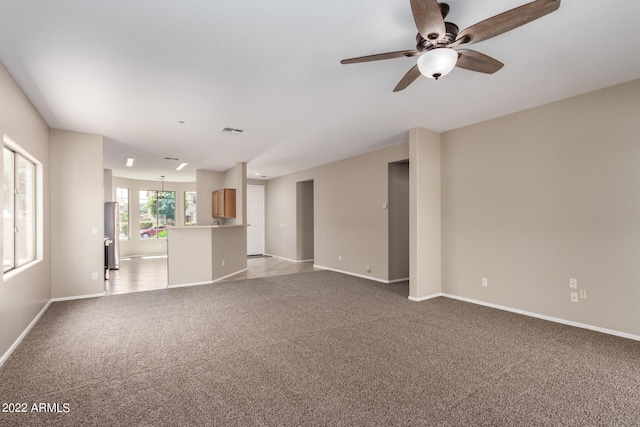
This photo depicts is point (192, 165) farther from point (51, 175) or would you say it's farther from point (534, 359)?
point (534, 359)

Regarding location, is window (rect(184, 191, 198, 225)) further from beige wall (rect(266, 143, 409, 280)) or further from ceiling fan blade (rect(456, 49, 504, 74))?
ceiling fan blade (rect(456, 49, 504, 74))

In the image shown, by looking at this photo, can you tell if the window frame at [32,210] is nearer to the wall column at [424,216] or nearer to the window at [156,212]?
the wall column at [424,216]

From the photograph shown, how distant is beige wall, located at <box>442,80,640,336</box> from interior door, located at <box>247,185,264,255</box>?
642 cm

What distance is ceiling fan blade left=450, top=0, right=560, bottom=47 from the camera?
1651mm

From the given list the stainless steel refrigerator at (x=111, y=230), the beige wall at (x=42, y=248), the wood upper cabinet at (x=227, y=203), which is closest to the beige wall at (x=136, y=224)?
the stainless steel refrigerator at (x=111, y=230)

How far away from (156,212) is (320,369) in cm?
1008

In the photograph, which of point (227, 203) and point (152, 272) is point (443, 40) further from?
point (152, 272)

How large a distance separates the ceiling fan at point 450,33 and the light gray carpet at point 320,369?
2.22 m

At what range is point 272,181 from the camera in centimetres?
980

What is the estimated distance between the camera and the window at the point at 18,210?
10.5 ft

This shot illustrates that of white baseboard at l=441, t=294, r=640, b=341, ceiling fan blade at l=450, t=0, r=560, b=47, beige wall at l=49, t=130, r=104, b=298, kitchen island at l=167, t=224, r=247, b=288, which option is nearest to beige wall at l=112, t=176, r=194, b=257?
kitchen island at l=167, t=224, r=247, b=288

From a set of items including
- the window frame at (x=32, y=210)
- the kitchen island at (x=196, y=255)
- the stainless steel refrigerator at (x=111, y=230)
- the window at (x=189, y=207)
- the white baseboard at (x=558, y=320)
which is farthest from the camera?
the window at (x=189, y=207)

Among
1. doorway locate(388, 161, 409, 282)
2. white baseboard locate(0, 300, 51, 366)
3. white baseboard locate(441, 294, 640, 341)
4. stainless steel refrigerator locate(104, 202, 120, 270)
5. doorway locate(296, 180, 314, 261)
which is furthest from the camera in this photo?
doorway locate(296, 180, 314, 261)

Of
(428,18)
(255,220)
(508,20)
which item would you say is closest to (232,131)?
(428,18)
